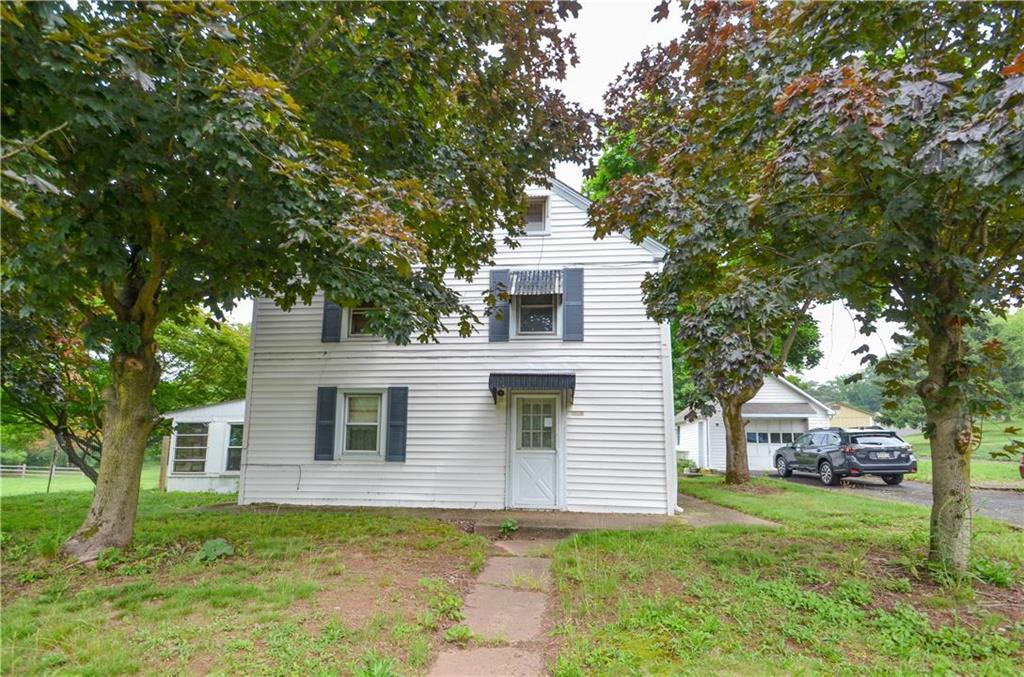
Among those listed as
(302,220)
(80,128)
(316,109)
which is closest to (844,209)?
(302,220)

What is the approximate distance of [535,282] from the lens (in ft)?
29.0

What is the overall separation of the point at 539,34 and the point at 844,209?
3293mm

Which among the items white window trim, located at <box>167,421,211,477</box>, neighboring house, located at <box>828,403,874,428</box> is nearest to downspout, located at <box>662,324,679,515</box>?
white window trim, located at <box>167,421,211,477</box>

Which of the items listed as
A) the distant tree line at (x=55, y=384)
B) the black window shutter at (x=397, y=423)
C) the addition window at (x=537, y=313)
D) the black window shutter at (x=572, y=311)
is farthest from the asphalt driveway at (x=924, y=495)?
the distant tree line at (x=55, y=384)

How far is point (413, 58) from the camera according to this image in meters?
5.18

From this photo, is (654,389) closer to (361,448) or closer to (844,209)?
(844,209)

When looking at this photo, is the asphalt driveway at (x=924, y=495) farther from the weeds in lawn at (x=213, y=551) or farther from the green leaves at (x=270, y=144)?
the weeds in lawn at (x=213, y=551)

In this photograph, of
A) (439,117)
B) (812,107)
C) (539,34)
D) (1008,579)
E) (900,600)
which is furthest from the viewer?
(439,117)

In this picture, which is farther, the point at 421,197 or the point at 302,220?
the point at 421,197

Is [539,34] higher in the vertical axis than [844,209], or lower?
higher

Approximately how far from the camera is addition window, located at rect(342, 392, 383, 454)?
29.6 feet

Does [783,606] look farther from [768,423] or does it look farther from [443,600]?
[768,423]

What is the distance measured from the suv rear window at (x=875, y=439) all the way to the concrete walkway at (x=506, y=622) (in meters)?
11.4

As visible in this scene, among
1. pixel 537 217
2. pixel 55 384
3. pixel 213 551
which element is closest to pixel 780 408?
pixel 537 217
